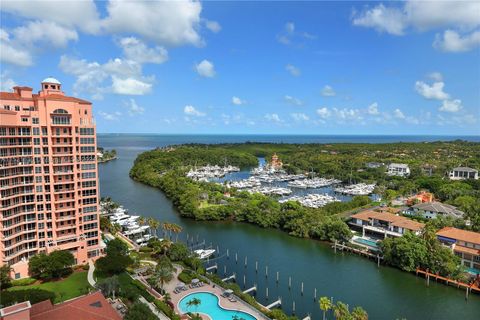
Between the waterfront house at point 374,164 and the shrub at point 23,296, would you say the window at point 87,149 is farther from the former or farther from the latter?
the waterfront house at point 374,164

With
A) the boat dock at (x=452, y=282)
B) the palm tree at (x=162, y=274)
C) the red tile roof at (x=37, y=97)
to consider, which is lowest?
the boat dock at (x=452, y=282)

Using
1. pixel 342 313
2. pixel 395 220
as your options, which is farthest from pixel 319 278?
pixel 395 220

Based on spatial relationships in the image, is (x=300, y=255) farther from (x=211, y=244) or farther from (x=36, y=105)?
(x=36, y=105)

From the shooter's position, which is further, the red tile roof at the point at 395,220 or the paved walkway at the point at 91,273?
the red tile roof at the point at 395,220

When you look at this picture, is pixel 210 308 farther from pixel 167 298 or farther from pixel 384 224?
pixel 384 224

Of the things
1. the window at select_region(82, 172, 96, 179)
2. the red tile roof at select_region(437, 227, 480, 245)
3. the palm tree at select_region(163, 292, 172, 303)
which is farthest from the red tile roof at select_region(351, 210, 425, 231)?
the window at select_region(82, 172, 96, 179)

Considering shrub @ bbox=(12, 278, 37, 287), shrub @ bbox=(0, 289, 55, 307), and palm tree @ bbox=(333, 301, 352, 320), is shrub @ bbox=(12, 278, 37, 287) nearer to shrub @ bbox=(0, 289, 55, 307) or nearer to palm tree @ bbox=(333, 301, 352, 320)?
shrub @ bbox=(0, 289, 55, 307)

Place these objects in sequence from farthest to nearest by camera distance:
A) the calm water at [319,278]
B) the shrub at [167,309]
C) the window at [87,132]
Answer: the window at [87,132] → the calm water at [319,278] → the shrub at [167,309]

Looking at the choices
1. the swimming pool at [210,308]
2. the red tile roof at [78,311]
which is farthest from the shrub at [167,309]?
the red tile roof at [78,311]
